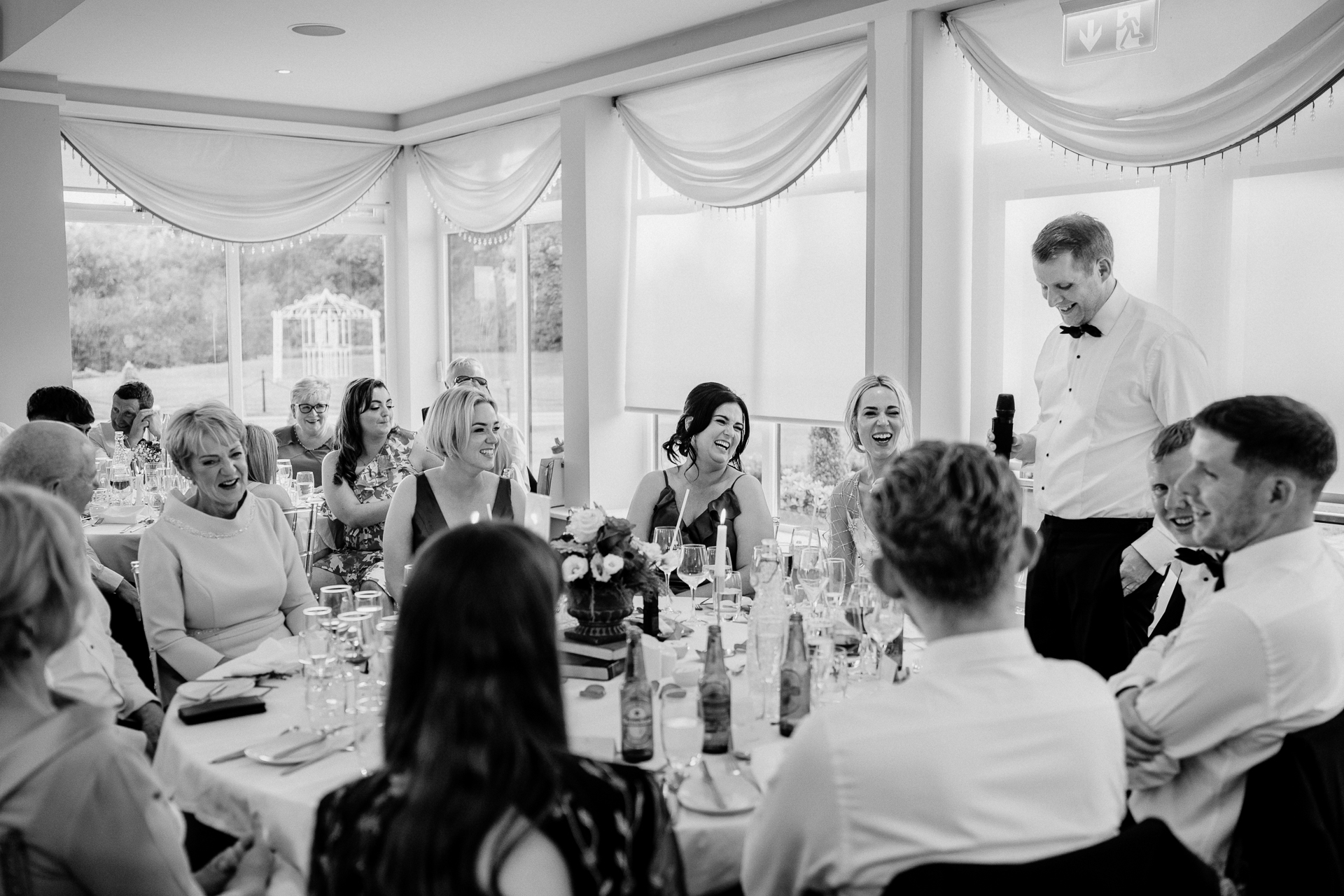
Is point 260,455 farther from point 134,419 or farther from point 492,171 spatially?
point 492,171

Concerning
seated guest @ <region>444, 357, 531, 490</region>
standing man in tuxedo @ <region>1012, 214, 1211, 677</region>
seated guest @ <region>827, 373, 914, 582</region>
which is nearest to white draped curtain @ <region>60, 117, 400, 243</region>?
seated guest @ <region>444, 357, 531, 490</region>

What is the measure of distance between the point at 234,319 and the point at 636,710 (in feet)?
23.9

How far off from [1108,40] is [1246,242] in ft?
3.03

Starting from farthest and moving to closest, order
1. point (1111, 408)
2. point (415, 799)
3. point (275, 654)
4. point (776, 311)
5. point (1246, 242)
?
point (776, 311), point (1246, 242), point (1111, 408), point (275, 654), point (415, 799)

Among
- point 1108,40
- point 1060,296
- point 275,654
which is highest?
point 1108,40

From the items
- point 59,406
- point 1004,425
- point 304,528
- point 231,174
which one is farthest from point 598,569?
point 231,174

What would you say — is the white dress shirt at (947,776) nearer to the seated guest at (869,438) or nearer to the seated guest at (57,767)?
the seated guest at (57,767)

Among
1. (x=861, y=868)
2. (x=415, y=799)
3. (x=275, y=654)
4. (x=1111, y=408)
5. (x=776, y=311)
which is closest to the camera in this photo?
(x=415, y=799)

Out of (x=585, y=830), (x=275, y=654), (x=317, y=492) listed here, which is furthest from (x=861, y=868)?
(x=317, y=492)

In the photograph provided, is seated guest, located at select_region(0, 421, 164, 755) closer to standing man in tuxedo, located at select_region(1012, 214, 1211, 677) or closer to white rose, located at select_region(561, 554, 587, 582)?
white rose, located at select_region(561, 554, 587, 582)

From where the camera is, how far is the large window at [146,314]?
791 cm

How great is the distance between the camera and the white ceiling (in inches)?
216

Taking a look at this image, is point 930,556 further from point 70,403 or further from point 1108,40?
point 70,403

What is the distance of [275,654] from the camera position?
2.86m
